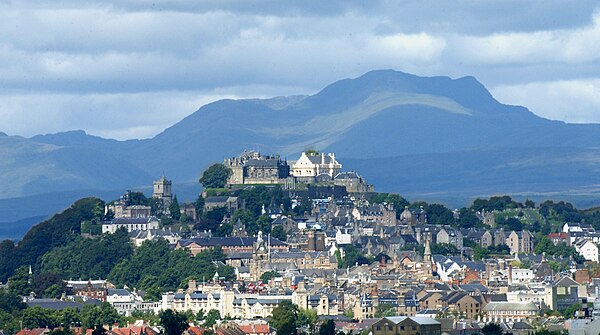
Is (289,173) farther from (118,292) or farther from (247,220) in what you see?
(118,292)

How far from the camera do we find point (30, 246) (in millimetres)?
150625

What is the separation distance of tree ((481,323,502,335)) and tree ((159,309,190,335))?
14.0 meters

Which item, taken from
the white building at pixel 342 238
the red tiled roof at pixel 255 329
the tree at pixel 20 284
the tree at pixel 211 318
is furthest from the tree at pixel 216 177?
the red tiled roof at pixel 255 329

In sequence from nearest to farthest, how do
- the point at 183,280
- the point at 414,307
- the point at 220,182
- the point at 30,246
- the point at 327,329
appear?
the point at 327,329 < the point at 414,307 < the point at 183,280 < the point at 30,246 < the point at 220,182

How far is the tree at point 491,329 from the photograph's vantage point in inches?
3880

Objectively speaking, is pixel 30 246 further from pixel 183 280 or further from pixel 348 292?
pixel 348 292

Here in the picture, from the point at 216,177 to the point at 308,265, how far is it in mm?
22929

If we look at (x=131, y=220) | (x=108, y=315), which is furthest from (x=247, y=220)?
(x=108, y=315)

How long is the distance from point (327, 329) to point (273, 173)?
6565cm

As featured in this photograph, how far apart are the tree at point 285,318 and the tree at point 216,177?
4561 centimetres

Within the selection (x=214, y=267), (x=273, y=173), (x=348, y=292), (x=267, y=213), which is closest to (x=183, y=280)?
(x=214, y=267)

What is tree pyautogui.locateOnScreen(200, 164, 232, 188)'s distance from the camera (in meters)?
162

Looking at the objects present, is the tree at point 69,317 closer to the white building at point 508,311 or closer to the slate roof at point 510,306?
the white building at point 508,311

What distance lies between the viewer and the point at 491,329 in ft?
326
